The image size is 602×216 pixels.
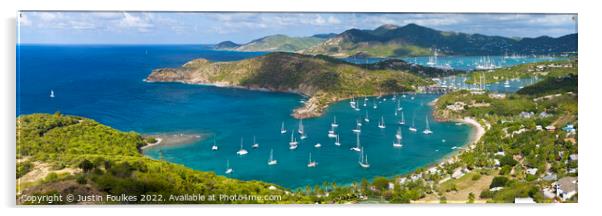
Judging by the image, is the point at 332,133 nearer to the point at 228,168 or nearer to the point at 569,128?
the point at 228,168

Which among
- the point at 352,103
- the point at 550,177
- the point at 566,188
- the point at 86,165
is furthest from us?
the point at 352,103

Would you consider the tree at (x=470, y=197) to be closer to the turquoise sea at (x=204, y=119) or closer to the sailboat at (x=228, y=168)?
the turquoise sea at (x=204, y=119)

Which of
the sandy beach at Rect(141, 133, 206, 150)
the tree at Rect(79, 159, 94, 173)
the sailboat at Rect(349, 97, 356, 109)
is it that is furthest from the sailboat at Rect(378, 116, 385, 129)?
the tree at Rect(79, 159, 94, 173)

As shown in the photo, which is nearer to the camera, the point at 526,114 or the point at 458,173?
the point at 458,173

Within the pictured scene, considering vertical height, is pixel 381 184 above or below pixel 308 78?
below

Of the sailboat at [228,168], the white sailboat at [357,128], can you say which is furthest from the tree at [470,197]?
the white sailboat at [357,128]

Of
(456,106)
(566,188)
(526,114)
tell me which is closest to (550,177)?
(566,188)

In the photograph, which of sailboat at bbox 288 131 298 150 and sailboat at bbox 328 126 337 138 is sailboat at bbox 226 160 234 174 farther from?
sailboat at bbox 328 126 337 138

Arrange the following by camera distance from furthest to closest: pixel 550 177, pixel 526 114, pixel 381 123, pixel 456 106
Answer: pixel 456 106, pixel 381 123, pixel 526 114, pixel 550 177
